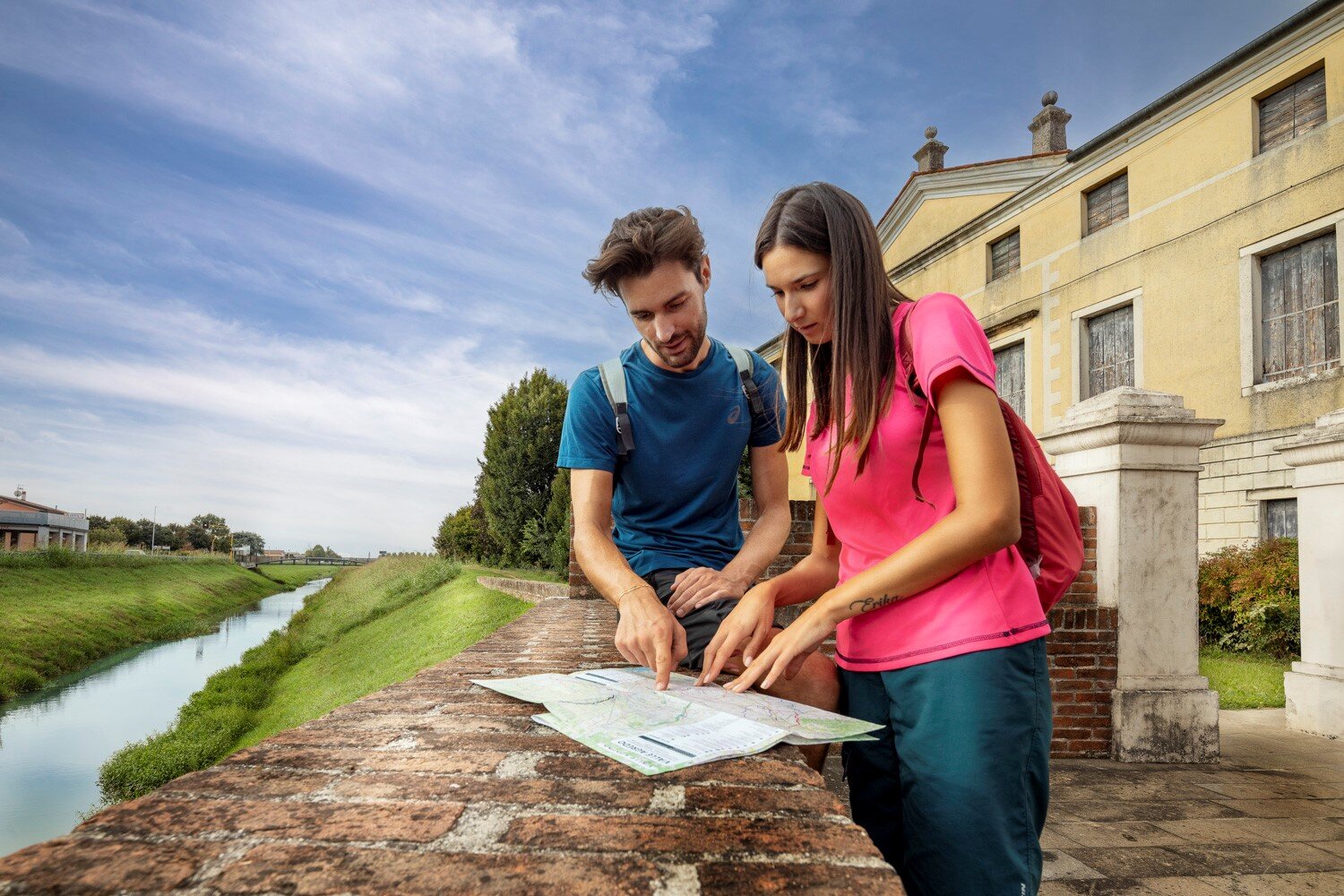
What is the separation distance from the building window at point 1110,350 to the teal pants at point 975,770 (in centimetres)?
1319

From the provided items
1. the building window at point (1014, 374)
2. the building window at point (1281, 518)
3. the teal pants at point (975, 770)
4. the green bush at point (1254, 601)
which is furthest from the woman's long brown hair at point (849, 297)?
the building window at point (1014, 374)

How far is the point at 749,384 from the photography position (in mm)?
2650

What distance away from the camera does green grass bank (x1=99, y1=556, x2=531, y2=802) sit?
10.9 meters

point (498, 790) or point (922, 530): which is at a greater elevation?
point (922, 530)

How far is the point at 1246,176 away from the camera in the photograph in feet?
36.2

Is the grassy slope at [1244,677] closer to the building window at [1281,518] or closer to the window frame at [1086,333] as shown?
the building window at [1281,518]

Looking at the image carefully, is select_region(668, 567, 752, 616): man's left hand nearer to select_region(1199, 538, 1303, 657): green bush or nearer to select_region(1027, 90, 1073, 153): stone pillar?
select_region(1199, 538, 1303, 657): green bush

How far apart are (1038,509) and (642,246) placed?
1.31 metres

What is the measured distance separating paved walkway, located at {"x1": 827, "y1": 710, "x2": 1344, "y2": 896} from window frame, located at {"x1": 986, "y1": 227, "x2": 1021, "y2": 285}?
12366 millimetres

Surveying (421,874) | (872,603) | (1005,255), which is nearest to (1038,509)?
(872,603)

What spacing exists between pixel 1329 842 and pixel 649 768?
3.68m

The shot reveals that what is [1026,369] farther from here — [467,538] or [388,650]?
[467,538]

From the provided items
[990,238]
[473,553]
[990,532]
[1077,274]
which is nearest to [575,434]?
[990,532]

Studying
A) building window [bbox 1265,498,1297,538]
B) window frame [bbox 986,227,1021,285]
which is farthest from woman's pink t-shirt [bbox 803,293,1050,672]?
window frame [bbox 986,227,1021,285]
